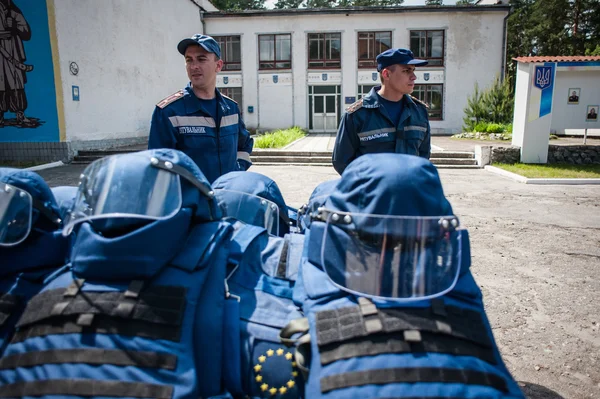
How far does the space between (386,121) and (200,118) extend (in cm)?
155

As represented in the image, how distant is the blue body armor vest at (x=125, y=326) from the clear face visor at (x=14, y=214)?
24 cm

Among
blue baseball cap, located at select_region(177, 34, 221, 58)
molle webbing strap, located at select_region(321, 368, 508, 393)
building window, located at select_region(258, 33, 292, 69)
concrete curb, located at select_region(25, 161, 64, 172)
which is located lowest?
concrete curb, located at select_region(25, 161, 64, 172)

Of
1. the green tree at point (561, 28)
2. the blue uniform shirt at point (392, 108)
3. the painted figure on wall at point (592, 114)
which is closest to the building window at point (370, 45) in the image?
the painted figure on wall at point (592, 114)

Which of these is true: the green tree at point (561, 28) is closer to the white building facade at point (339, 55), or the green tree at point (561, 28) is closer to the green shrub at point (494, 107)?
the white building facade at point (339, 55)

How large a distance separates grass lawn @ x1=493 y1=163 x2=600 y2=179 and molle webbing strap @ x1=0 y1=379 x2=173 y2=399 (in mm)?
10386

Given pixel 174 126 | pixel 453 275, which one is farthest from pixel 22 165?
pixel 453 275

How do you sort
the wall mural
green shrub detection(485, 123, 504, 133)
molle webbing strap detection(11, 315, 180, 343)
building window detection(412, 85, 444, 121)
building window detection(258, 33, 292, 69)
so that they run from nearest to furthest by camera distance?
molle webbing strap detection(11, 315, 180, 343)
the wall mural
green shrub detection(485, 123, 504, 133)
building window detection(412, 85, 444, 121)
building window detection(258, 33, 292, 69)

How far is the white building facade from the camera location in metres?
23.9

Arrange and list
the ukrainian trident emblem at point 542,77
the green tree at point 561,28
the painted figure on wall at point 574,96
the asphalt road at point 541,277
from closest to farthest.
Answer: the asphalt road at point 541,277 → the ukrainian trident emblem at point 542,77 → the painted figure on wall at point 574,96 → the green tree at point 561,28

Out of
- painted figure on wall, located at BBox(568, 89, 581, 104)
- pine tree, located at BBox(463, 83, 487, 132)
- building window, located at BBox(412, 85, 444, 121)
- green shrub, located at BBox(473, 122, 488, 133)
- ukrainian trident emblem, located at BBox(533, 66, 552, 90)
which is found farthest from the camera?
building window, located at BBox(412, 85, 444, 121)

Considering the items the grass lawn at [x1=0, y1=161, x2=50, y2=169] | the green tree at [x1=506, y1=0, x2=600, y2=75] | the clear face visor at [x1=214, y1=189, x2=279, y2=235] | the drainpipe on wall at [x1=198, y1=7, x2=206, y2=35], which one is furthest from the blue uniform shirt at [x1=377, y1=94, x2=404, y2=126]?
the green tree at [x1=506, y1=0, x2=600, y2=75]

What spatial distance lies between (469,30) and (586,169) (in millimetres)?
16225

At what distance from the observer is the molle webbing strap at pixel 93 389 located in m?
1.10

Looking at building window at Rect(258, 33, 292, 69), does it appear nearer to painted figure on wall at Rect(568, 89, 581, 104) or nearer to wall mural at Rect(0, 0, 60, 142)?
wall mural at Rect(0, 0, 60, 142)
